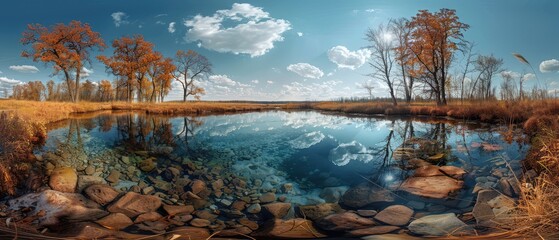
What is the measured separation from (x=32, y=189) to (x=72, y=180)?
54 cm

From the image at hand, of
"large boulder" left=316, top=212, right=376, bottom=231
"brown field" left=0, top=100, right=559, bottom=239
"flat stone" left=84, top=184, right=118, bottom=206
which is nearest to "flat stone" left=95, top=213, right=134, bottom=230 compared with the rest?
"flat stone" left=84, top=184, right=118, bottom=206

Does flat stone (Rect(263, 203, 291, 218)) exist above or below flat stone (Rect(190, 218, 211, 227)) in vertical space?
above

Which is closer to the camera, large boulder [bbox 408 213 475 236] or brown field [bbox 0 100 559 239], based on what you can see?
brown field [bbox 0 100 559 239]

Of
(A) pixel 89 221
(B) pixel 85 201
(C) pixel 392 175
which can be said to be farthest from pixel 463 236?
(B) pixel 85 201

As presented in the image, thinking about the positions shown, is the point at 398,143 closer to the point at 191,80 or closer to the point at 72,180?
the point at 72,180

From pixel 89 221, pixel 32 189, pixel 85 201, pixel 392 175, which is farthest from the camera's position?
pixel 392 175

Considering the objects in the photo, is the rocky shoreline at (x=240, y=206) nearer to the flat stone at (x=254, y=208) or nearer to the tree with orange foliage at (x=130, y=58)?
the flat stone at (x=254, y=208)

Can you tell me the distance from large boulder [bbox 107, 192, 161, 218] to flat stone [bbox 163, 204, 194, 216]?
17 cm

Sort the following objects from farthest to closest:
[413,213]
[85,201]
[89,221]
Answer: [85,201], [413,213], [89,221]

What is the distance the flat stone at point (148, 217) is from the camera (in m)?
3.79

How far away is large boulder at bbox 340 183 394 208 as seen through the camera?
4.57m

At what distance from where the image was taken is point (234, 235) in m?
3.48

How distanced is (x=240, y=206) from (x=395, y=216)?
218 centimetres

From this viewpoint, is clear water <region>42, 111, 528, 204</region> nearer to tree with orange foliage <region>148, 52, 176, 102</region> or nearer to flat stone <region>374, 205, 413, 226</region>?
flat stone <region>374, 205, 413, 226</region>
